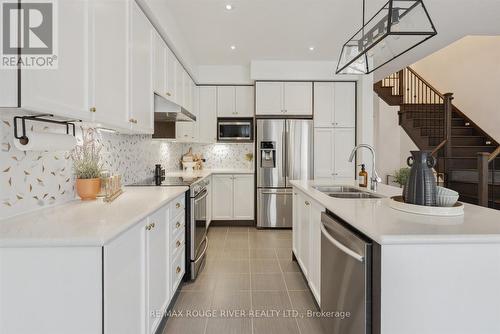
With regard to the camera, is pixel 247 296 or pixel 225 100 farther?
pixel 225 100

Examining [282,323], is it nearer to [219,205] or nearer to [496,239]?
[496,239]

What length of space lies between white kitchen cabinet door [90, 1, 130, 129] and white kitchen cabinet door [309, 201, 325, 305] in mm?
1543

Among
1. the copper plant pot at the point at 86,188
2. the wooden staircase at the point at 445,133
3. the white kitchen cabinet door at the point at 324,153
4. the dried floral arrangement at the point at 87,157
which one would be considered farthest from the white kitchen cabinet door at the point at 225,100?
the wooden staircase at the point at 445,133

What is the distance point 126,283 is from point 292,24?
3234 millimetres

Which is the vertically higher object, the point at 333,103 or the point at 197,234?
the point at 333,103

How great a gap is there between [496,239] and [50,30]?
2.12 meters

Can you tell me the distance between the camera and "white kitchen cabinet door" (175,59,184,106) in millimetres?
3417

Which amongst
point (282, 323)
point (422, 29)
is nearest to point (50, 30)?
point (422, 29)

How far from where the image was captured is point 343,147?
468 centimetres

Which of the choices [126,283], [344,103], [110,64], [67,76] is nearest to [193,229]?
[126,283]

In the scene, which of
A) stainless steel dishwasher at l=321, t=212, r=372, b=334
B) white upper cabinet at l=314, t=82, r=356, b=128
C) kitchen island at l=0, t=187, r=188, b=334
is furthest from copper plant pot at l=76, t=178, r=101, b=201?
white upper cabinet at l=314, t=82, r=356, b=128

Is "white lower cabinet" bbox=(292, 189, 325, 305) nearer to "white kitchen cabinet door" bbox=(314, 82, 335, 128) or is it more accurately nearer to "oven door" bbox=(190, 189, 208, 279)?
"oven door" bbox=(190, 189, 208, 279)

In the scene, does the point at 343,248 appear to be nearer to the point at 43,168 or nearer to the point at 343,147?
the point at 43,168

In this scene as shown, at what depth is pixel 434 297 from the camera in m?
1.14
